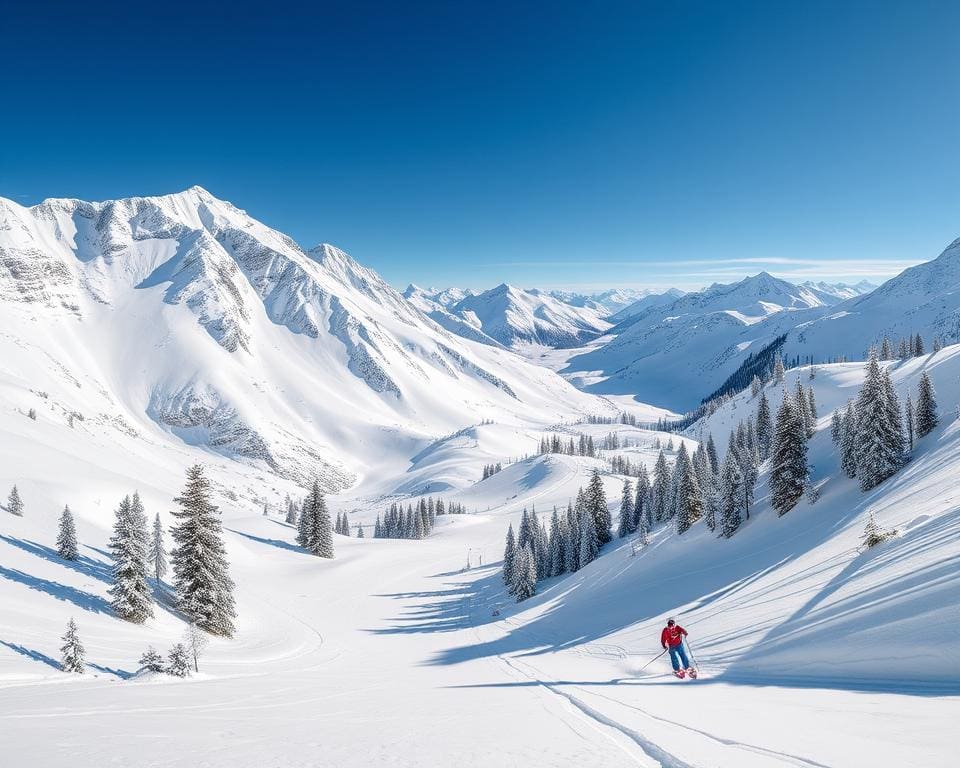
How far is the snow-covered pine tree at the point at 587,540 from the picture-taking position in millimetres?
61969

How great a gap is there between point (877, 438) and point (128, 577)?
44076mm

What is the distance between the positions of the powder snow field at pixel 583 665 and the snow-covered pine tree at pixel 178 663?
658mm

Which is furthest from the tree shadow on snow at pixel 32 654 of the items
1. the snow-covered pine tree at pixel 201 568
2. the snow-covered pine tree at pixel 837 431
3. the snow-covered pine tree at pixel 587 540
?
the snow-covered pine tree at pixel 837 431

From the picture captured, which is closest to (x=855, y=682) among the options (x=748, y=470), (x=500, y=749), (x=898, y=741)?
(x=898, y=741)

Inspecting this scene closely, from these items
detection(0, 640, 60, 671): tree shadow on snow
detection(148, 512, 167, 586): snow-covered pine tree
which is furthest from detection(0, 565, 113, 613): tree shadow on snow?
detection(148, 512, 167, 586): snow-covered pine tree

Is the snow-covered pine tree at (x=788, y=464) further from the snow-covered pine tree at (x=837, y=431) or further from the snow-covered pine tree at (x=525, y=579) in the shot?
the snow-covered pine tree at (x=525, y=579)

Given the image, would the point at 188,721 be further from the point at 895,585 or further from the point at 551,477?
the point at 551,477

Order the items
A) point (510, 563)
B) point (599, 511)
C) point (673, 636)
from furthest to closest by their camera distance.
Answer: point (599, 511) < point (510, 563) < point (673, 636)

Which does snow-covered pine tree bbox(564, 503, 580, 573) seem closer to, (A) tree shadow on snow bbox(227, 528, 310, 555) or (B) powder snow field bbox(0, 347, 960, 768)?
(B) powder snow field bbox(0, 347, 960, 768)

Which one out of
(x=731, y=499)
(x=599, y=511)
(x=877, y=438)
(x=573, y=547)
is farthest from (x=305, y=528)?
(x=877, y=438)

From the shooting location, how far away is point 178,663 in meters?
17.0

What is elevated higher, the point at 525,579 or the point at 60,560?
the point at 60,560

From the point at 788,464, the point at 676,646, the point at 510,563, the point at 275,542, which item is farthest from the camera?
the point at 275,542

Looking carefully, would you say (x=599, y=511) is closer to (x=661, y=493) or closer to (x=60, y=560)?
(x=661, y=493)
